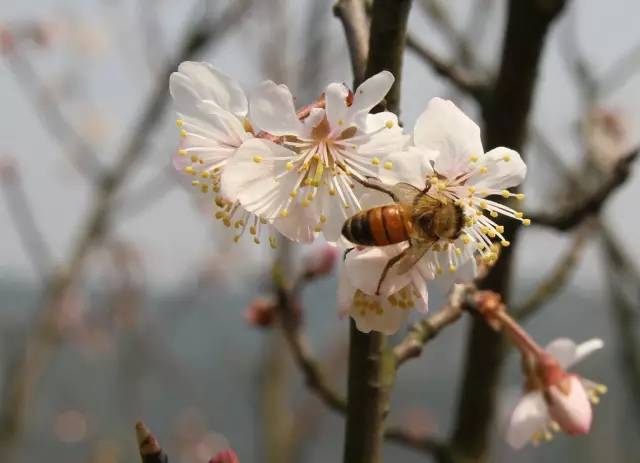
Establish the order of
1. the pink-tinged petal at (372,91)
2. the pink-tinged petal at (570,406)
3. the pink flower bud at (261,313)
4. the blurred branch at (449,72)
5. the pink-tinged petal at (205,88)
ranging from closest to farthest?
the pink-tinged petal at (372,91) < the pink-tinged petal at (205,88) < the pink-tinged petal at (570,406) < the blurred branch at (449,72) < the pink flower bud at (261,313)

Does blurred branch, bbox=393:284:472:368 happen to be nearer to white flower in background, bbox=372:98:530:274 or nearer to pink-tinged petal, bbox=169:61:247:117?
white flower in background, bbox=372:98:530:274

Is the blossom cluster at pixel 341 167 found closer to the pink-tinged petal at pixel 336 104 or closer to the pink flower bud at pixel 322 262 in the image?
the pink-tinged petal at pixel 336 104

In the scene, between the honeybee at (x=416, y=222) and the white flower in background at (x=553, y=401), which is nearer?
the honeybee at (x=416, y=222)

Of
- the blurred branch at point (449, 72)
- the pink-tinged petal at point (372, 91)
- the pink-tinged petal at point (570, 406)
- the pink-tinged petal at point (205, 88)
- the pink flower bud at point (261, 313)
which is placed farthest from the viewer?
the pink flower bud at point (261, 313)

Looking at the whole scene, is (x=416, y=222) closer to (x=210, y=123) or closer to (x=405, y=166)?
(x=405, y=166)

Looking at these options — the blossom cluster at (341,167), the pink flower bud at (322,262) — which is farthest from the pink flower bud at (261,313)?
the blossom cluster at (341,167)

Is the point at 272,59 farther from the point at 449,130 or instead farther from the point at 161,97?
the point at 449,130
